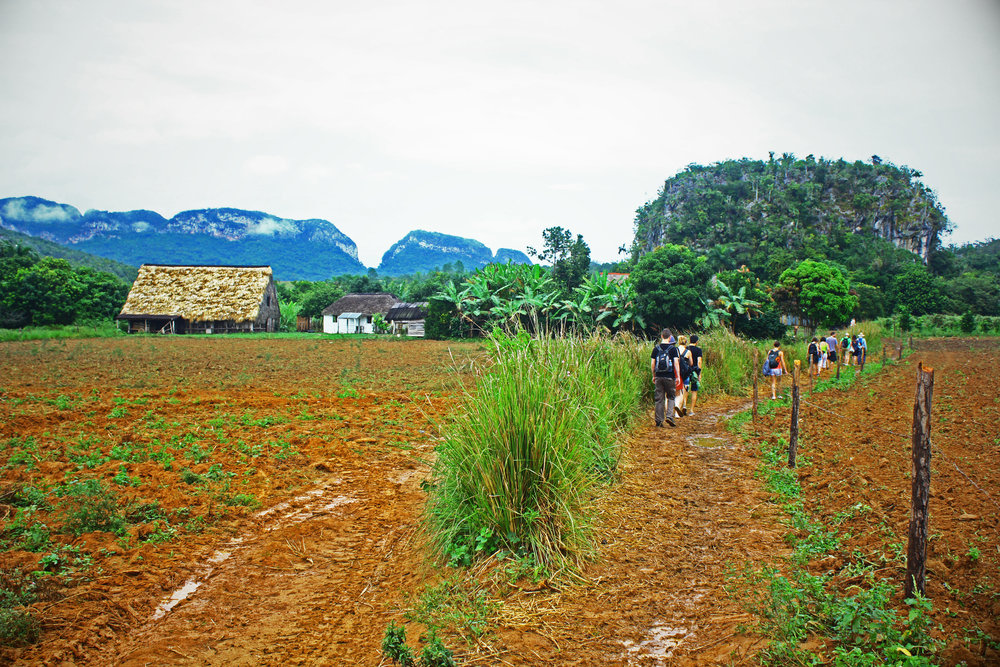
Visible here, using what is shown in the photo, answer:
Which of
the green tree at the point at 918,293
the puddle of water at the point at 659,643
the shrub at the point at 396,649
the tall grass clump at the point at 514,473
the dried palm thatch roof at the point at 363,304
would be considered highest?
the green tree at the point at 918,293

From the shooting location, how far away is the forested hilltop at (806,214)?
6838cm

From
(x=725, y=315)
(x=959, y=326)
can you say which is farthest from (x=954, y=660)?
(x=959, y=326)

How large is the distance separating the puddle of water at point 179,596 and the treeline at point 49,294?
1890 inches

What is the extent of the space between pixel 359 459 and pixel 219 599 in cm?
400

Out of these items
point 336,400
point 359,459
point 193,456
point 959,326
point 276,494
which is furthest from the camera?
point 959,326

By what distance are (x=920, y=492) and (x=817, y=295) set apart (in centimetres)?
3921

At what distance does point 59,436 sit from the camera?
8.34 metres

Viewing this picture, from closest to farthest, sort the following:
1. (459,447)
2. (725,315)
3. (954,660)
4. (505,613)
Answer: (954,660), (505,613), (459,447), (725,315)

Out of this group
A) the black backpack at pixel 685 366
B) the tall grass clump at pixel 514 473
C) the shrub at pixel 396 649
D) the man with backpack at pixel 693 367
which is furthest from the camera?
the man with backpack at pixel 693 367

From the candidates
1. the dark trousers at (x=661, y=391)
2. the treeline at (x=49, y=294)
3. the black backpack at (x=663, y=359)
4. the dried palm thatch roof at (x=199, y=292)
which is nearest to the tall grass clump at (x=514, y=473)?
the black backpack at (x=663, y=359)

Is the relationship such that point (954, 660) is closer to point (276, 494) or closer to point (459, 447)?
point (459, 447)

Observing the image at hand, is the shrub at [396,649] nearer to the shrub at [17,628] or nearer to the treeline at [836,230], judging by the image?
the shrub at [17,628]

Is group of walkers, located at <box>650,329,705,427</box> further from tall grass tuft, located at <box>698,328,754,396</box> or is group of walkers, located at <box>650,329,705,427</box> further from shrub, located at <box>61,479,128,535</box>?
shrub, located at <box>61,479,128,535</box>

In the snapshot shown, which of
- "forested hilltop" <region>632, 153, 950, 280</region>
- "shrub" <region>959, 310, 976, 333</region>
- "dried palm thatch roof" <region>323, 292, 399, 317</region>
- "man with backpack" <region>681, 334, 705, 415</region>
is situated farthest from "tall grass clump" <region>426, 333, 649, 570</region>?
"forested hilltop" <region>632, 153, 950, 280</region>
